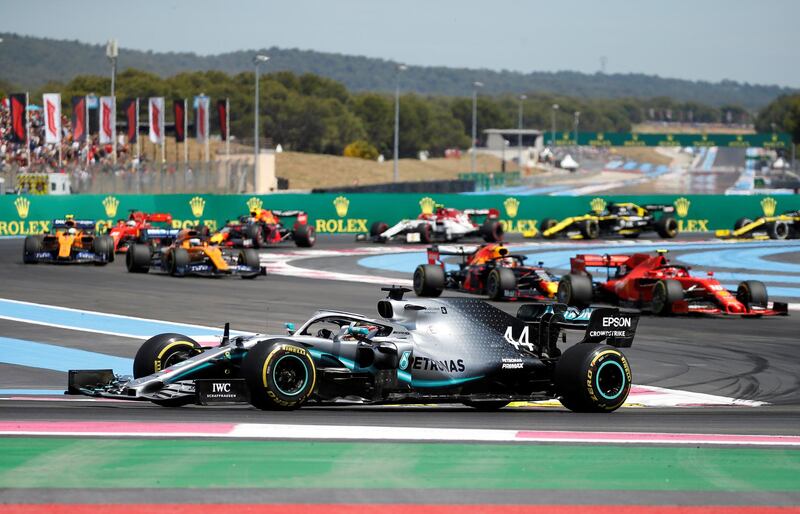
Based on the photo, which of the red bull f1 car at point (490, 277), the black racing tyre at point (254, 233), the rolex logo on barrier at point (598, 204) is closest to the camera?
the red bull f1 car at point (490, 277)

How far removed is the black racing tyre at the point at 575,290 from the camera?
2532cm

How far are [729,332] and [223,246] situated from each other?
24.0 metres

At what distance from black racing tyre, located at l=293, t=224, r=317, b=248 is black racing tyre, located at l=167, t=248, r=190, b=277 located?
1281cm

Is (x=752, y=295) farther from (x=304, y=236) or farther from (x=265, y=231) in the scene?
(x=265, y=231)

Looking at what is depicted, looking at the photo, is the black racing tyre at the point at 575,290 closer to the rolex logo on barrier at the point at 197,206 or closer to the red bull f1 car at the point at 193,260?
the red bull f1 car at the point at 193,260

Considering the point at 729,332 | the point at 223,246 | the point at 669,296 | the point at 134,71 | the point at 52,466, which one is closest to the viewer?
the point at 52,466

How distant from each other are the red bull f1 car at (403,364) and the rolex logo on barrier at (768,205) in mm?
48690

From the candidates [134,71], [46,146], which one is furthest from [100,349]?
[134,71]

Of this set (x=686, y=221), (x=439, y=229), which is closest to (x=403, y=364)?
(x=439, y=229)

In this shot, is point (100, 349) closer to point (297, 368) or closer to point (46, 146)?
point (297, 368)

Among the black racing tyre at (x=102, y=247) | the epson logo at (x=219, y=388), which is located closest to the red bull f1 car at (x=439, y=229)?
the black racing tyre at (x=102, y=247)

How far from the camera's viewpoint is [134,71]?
599 ft

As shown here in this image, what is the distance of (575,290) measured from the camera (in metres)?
25.3

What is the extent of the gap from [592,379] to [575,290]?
12.6 m
